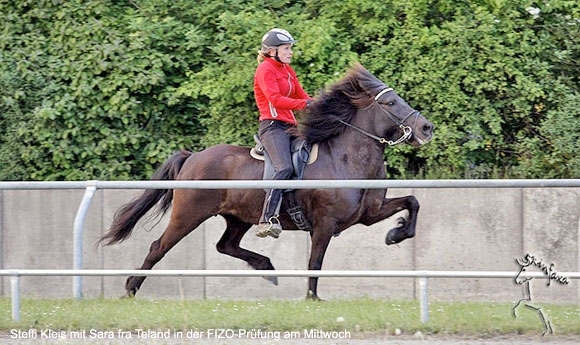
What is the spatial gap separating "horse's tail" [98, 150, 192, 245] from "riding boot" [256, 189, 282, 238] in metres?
1.31

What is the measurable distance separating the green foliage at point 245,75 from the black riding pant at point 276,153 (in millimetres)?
2494

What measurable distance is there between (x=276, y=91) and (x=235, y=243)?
6.14ft

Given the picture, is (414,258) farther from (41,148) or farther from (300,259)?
(41,148)

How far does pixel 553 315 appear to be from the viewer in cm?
895

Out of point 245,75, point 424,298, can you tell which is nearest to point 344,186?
point 424,298

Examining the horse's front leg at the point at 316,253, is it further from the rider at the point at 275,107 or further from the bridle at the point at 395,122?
the bridle at the point at 395,122

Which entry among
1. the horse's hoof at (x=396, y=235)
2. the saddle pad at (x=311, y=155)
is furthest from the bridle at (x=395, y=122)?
the horse's hoof at (x=396, y=235)

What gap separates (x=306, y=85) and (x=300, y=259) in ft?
8.21

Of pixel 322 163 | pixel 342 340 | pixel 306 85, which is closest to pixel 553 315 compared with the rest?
pixel 342 340

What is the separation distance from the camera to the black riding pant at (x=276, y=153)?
410 inches

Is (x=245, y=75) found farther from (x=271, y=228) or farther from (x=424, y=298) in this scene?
(x=424, y=298)

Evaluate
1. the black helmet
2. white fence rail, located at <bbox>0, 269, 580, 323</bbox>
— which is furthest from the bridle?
white fence rail, located at <bbox>0, 269, 580, 323</bbox>

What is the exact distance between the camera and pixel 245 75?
517 inches

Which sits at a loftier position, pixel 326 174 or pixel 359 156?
pixel 359 156
